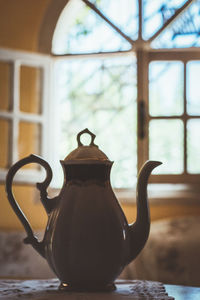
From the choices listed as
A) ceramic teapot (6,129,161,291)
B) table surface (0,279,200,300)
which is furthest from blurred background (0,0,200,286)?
ceramic teapot (6,129,161,291)

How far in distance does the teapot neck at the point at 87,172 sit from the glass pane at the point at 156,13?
6.45ft

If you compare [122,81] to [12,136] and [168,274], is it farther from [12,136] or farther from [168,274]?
[168,274]

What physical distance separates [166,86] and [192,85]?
0.60 feet

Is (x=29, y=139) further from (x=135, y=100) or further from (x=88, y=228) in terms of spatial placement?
(x=88, y=228)

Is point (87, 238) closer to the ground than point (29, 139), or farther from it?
closer to the ground

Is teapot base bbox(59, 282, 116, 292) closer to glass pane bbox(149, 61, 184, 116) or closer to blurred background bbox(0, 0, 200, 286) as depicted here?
blurred background bbox(0, 0, 200, 286)

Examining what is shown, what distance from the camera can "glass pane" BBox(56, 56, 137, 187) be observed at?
4.80m

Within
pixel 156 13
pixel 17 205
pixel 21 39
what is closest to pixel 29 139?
pixel 21 39

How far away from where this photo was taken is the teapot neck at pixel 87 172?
1.10m

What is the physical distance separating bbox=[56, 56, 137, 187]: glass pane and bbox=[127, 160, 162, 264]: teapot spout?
3.63 meters

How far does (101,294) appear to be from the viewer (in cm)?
103

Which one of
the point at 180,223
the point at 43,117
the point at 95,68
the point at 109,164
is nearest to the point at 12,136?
the point at 43,117

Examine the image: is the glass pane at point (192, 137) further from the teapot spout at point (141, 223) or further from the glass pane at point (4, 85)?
the teapot spout at point (141, 223)

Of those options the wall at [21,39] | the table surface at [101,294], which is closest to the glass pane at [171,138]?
the wall at [21,39]
